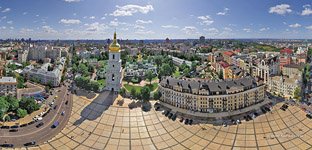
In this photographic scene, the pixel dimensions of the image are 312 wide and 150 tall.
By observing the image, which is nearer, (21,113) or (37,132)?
(37,132)

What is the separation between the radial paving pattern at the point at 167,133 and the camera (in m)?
22.9

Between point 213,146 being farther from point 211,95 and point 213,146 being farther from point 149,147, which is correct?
point 211,95

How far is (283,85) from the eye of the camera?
147ft

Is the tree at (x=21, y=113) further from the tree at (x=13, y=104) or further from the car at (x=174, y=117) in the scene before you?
the car at (x=174, y=117)

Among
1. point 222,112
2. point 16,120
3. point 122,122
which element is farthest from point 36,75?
point 222,112

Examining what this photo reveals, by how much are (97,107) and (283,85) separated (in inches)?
1184

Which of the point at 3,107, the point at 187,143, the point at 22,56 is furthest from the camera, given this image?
the point at 22,56

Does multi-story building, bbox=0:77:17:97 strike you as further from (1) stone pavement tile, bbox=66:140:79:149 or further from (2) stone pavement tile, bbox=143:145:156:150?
(2) stone pavement tile, bbox=143:145:156:150

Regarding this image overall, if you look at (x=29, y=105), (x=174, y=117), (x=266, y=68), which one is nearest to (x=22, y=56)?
(x=29, y=105)

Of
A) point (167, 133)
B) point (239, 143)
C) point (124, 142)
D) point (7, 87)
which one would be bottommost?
point (239, 143)

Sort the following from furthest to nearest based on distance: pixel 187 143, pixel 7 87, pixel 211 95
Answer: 1. pixel 7 87
2. pixel 211 95
3. pixel 187 143

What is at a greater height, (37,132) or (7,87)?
(7,87)

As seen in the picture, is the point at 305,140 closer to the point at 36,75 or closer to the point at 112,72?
the point at 112,72

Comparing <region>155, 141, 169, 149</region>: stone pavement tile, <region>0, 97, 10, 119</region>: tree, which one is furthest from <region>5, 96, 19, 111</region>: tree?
A: <region>155, 141, 169, 149</region>: stone pavement tile
